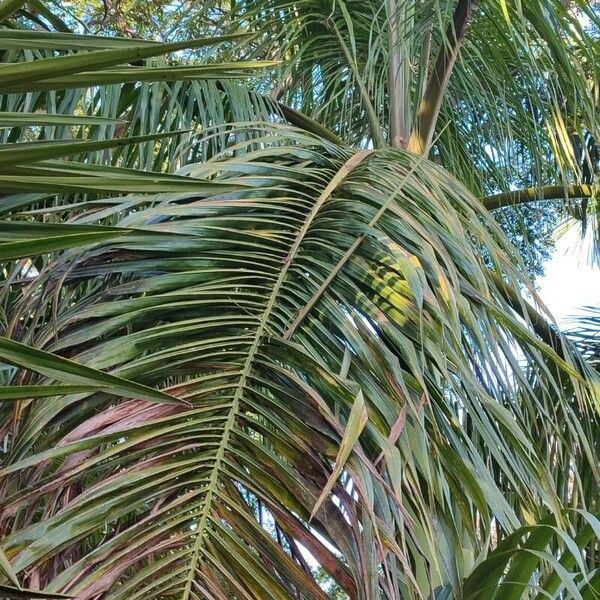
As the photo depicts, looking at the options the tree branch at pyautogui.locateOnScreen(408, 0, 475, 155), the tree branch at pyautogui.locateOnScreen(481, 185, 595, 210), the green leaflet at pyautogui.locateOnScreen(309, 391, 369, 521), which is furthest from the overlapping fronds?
the tree branch at pyautogui.locateOnScreen(481, 185, 595, 210)

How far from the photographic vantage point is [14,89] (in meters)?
0.39

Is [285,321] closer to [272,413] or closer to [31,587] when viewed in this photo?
[272,413]

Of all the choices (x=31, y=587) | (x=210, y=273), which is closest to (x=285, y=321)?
(x=210, y=273)

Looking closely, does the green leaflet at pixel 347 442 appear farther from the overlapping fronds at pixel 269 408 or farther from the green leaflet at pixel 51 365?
the green leaflet at pixel 51 365

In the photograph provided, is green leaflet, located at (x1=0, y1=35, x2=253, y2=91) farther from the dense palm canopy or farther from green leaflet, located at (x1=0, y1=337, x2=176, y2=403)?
green leaflet, located at (x1=0, y1=337, x2=176, y2=403)

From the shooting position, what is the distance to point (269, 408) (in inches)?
25.5

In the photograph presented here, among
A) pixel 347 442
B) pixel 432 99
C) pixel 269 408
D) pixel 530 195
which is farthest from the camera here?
pixel 530 195

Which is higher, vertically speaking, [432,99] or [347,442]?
[432,99]

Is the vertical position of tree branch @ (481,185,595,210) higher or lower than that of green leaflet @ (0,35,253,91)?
higher

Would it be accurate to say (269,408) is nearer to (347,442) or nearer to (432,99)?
(347,442)

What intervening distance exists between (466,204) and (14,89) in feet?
2.06

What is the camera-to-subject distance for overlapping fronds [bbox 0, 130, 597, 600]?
1.83 ft

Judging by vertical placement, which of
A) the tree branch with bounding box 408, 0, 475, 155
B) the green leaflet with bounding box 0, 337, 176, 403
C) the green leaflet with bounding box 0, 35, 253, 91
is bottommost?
the green leaflet with bounding box 0, 337, 176, 403

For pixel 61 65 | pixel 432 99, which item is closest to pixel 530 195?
pixel 432 99
